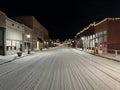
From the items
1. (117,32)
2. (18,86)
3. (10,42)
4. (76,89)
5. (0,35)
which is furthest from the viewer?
(117,32)

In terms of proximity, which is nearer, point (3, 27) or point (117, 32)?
point (3, 27)

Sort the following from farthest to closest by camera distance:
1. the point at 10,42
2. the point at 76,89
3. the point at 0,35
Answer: the point at 10,42 < the point at 0,35 < the point at 76,89

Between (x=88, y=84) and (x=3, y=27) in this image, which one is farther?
(x=3, y=27)

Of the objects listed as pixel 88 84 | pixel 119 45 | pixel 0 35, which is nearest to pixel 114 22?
pixel 119 45

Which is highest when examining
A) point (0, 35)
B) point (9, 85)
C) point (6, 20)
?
point (6, 20)

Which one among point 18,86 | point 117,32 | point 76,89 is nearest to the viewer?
point 76,89

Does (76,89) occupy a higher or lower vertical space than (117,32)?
lower

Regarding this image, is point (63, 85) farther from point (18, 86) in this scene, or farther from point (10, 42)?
point (10, 42)

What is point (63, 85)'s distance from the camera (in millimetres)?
9906

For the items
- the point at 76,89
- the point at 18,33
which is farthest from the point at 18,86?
the point at 18,33

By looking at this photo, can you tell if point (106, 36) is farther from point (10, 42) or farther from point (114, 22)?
point (10, 42)

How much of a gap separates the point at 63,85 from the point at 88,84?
1199 mm

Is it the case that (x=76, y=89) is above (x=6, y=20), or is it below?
below

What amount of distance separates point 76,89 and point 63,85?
1037mm
